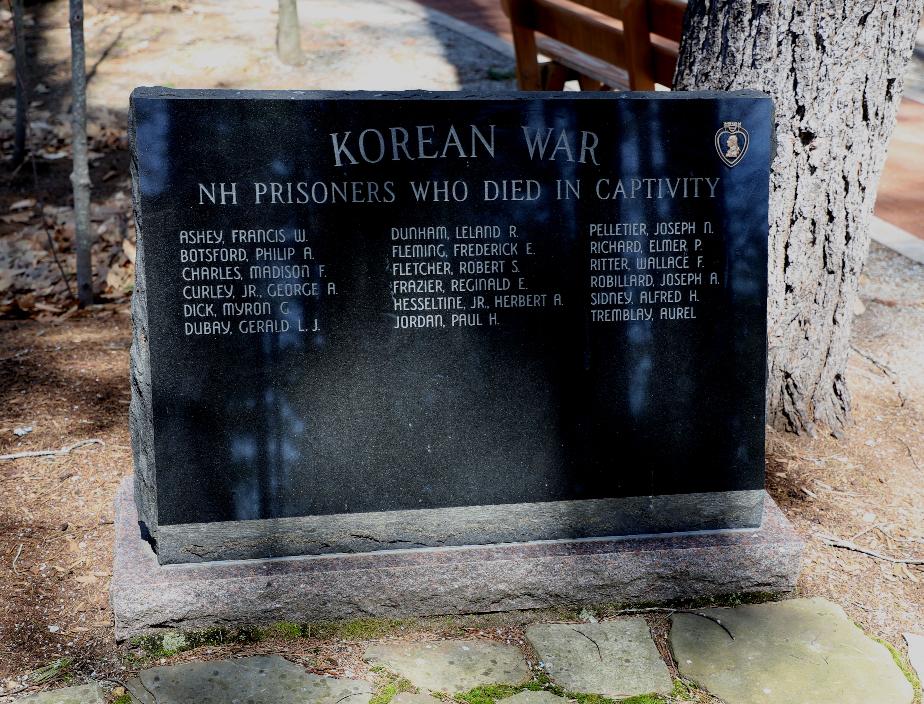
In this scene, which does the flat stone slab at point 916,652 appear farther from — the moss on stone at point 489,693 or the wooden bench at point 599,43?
the wooden bench at point 599,43

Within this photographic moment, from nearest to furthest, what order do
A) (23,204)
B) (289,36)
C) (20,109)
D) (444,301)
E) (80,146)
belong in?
1. (444,301)
2. (80,146)
3. (23,204)
4. (20,109)
5. (289,36)

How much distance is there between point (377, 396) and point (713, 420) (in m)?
1.09

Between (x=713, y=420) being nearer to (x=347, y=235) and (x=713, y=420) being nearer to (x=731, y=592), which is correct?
(x=731, y=592)

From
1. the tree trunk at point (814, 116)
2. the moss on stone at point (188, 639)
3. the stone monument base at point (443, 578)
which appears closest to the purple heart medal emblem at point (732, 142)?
the tree trunk at point (814, 116)

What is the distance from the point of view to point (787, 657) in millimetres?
3129

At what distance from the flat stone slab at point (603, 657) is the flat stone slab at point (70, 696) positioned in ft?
4.18

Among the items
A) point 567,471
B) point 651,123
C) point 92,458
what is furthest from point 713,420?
point 92,458

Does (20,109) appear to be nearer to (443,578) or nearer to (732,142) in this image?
(443,578)

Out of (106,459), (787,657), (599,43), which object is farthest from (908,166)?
(106,459)

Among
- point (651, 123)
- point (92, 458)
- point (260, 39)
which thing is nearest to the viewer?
point (651, 123)

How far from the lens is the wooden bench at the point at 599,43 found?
252 inches

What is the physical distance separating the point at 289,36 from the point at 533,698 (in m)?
8.99

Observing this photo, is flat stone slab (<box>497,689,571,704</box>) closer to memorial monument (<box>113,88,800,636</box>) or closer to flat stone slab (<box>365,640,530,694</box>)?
flat stone slab (<box>365,640,530,694</box>)

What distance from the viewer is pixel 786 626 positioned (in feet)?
10.8
